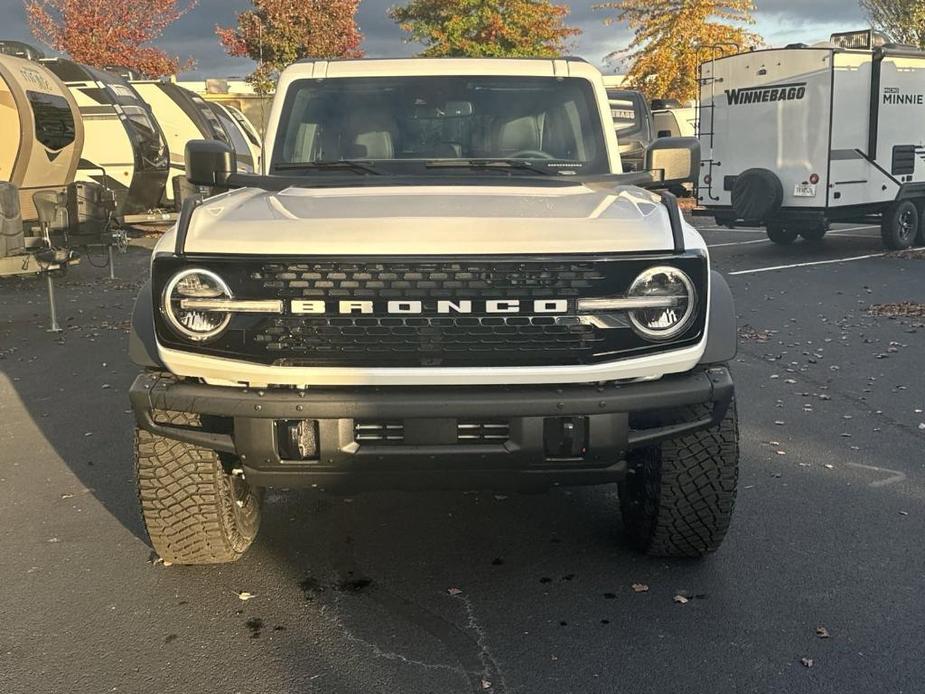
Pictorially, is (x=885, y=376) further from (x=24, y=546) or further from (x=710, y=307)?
(x=24, y=546)

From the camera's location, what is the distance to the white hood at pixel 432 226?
10.3 ft

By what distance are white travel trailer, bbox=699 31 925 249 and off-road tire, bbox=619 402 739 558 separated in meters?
11.4

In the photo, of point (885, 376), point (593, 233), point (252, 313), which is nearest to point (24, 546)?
point (252, 313)

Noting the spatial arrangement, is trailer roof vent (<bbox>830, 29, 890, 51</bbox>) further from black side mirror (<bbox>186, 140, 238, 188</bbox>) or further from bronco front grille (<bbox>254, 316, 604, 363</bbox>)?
bronco front grille (<bbox>254, 316, 604, 363</bbox>)

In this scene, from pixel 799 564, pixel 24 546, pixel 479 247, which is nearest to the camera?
pixel 479 247

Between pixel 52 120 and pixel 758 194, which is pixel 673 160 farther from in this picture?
pixel 758 194

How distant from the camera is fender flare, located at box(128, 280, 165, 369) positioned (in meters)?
3.32

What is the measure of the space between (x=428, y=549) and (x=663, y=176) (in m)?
2.04

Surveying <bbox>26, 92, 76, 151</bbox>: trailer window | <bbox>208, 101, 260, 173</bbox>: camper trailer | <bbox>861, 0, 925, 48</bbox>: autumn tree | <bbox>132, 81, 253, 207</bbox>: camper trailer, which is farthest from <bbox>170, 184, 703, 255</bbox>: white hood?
<bbox>861, 0, 925, 48</bbox>: autumn tree

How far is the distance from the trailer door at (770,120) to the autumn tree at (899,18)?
20.0m

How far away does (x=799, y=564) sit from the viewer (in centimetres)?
388

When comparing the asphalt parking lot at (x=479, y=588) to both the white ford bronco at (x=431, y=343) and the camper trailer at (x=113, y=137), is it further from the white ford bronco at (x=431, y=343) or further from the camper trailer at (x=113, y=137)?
the camper trailer at (x=113, y=137)

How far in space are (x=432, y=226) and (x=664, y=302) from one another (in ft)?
2.64

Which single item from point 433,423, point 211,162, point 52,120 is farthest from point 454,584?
point 52,120
